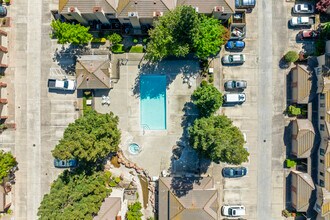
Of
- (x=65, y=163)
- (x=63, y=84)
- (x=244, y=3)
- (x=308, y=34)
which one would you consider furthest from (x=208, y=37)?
(x=65, y=163)

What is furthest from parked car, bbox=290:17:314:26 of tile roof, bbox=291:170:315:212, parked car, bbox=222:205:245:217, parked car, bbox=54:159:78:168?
parked car, bbox=54:159:78:168

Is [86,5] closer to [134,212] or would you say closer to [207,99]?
[207,99]

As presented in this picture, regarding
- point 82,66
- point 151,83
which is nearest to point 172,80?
point 151,83

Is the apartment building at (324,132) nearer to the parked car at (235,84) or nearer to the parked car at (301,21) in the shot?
the parked car at (301,21)

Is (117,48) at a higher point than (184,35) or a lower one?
lower

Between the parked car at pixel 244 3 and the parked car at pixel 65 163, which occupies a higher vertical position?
the parked car at pixel 244 3

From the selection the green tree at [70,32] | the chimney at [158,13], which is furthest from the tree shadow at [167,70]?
the green tree at [70,32]

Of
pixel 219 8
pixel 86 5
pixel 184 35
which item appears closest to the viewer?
pixel 184 35
